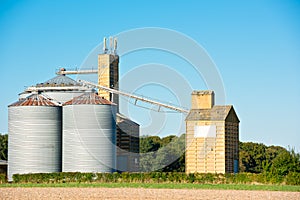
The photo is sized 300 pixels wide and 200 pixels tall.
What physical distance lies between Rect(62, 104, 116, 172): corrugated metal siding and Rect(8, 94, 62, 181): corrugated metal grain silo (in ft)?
3.68

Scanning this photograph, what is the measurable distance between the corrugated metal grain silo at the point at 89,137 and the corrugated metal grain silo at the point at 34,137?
1.05 meters

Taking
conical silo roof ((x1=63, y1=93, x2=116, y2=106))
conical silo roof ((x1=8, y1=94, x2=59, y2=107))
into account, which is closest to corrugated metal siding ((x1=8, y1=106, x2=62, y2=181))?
conical silo roof ((x1=8, y1=94, x2=59, y2=107))

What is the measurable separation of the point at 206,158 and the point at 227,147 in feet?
7.73

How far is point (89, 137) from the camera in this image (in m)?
59.3

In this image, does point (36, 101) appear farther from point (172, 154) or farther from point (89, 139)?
point (172, 154)

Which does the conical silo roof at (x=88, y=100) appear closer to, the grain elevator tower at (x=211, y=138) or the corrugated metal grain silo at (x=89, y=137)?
the corrugated metal grain silo at (x=89, y=137)

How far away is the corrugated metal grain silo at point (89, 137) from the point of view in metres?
59.3

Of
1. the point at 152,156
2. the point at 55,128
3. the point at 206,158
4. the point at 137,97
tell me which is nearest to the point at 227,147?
the point at 206,158

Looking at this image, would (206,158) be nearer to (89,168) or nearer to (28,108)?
(89,168)

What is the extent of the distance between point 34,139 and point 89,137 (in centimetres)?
536

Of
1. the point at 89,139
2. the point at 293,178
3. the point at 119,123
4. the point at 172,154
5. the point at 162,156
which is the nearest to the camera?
the point at 293,178

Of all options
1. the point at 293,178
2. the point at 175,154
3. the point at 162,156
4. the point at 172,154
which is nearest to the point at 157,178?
the point at 293,178

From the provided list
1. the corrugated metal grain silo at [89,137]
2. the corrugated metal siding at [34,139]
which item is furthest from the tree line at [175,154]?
the corrugated metal siding at [34,139]

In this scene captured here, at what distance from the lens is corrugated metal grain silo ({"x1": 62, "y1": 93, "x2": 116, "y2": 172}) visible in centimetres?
5931
